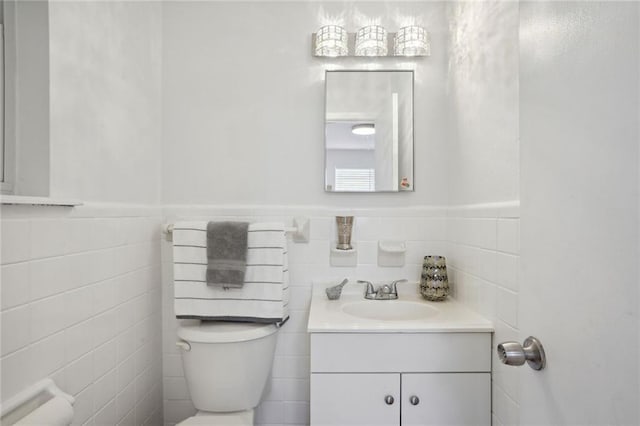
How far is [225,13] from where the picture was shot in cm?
176

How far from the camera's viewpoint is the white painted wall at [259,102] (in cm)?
175

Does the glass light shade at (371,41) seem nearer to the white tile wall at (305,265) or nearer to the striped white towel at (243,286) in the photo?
the white tile wall at (305,265)

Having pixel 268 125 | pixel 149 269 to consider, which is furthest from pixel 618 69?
pixel 149 269

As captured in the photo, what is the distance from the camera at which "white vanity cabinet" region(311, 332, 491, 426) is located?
1234mm

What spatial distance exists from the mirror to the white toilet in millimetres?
790

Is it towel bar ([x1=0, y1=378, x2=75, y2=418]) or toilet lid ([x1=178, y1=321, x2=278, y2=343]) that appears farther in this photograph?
toilet lid ([x1=178, y1=321, x2=278, y2=343])

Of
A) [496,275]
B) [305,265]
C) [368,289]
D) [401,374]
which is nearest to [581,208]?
[496,275]

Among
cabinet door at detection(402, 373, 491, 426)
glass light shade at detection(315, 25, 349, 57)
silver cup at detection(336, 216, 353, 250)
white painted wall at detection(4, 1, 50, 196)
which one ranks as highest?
glass light shade at detection(315, 25, 349, 57)

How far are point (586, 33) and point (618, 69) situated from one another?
3.9 inches

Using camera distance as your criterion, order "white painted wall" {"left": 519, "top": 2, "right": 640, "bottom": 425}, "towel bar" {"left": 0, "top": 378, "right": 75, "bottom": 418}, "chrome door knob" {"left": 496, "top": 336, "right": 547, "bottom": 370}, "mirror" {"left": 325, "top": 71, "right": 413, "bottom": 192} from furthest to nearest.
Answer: "mirror" {"left": 325, "top": 71, "right": 413, "bottom": 192}
"towel bar" {"left": 0, "top": 378, "right": 75, "bottom": 418}
"chrome door knob" {"left": 496, "top": 336, "right": 547, "bottom": 370}
"white painted wall" {"left": 519, "top": 2, "right": 640, "bottom": 425}

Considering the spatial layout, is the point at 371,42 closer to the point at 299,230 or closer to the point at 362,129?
the point at 362,129

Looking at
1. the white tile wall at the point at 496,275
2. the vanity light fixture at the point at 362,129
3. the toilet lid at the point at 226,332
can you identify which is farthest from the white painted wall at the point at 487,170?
the toilet lid at the point at 226,332

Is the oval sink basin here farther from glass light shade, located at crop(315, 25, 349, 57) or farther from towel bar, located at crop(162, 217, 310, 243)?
glass light shade, located at crop(315, 25, 349, 57)

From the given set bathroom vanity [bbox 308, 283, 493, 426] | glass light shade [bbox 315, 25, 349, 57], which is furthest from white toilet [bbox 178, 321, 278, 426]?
glass light shade [bbox 315, 25, 349, 57]
